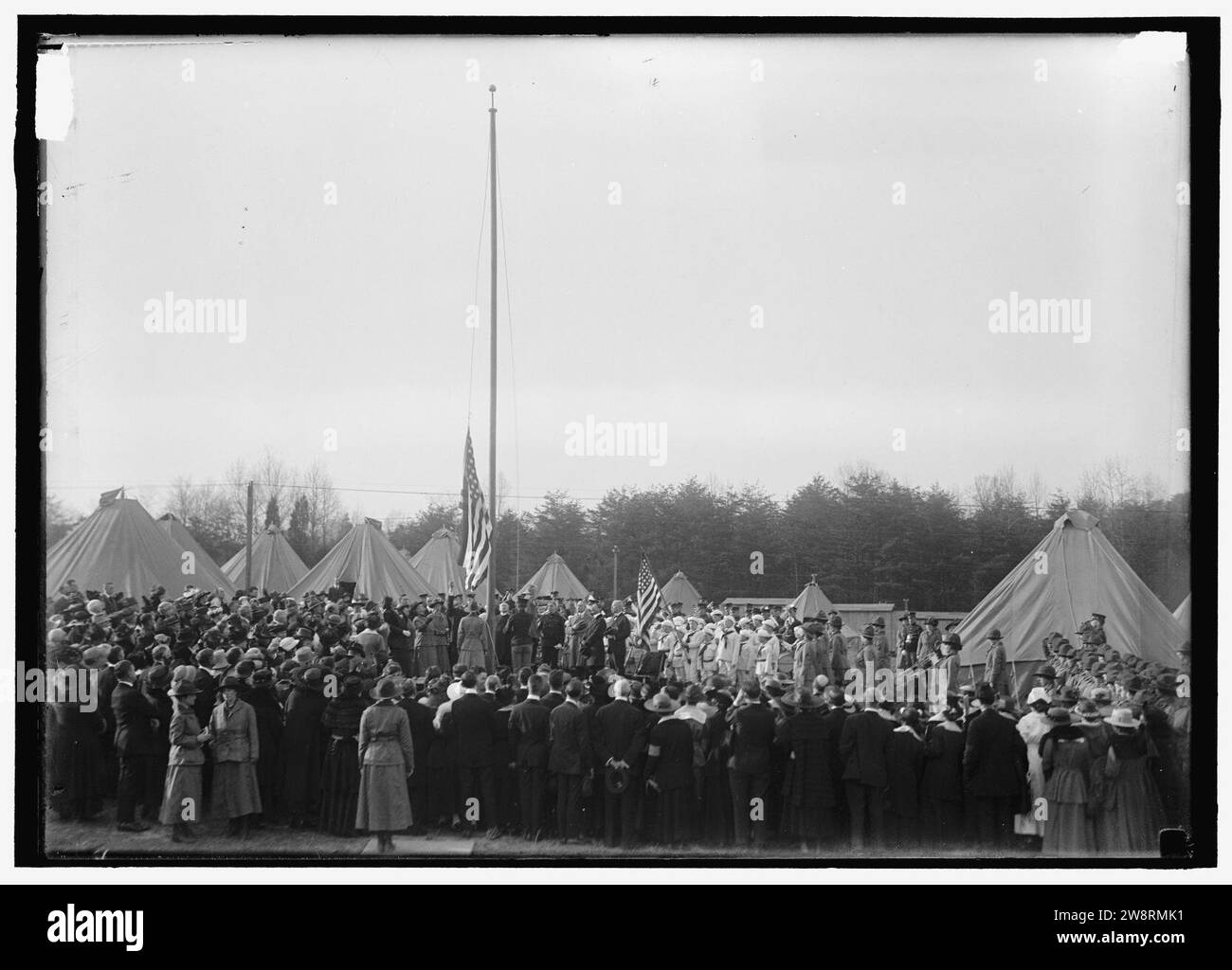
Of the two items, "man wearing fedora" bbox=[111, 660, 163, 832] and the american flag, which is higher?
the american flag

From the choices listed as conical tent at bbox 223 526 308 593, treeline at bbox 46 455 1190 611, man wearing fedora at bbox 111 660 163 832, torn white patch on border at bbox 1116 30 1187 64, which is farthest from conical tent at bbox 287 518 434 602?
torn white patch on border at bbox 1116 30 1187 64

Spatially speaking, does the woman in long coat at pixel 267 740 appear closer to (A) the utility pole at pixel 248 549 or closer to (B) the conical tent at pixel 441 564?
(A) the utility pole at pixel 248 549

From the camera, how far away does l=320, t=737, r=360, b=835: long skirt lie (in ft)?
38.7

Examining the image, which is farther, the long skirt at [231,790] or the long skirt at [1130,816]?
the long skirt at [231,790]

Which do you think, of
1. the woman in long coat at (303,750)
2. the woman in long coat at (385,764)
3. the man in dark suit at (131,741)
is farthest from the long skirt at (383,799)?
the man in dark suit at (131,741)

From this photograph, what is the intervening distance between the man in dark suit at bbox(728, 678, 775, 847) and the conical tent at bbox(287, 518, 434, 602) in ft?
17.4

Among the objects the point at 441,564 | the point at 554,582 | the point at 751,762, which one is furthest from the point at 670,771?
the point at 441,564

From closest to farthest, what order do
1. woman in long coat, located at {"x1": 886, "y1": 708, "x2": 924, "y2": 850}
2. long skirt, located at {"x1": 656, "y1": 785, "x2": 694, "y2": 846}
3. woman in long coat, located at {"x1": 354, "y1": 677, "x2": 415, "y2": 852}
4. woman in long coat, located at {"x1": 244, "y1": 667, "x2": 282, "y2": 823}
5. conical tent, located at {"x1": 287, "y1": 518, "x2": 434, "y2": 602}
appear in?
1. woman in long coat, located at {"x1": 886, "y1": 708, "x2": 924, "y2": 850}
2. woman in long coat, located at {"x1": 354, "y1": 677, "x2": 415, "y2": 852}
3. long skirt, located at {"x1": 656, "y1": 785, "x2": 694, "y2": 846}
4. woman in long coat, located at {"x1": 244, "y1": 667, "x2": 282, "y2": 823}
5. conical tent, located at {"x1": 287, "y1": 518, "x2": 434, "y2": 602}

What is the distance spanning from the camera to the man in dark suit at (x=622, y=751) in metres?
11.6

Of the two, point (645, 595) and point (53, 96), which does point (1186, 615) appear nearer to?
point (645, 595)

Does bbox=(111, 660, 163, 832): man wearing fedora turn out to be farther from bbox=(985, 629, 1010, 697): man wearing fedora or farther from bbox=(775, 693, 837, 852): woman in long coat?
bbox=(985, 629, 1010, 697): man wearing fedora

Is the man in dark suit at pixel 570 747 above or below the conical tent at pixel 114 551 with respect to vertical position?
below

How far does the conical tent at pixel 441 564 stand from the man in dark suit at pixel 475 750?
7098 millimetres
